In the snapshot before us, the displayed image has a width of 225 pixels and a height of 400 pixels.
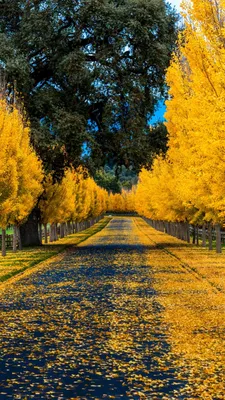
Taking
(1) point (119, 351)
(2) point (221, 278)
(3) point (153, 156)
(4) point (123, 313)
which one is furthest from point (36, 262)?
(1) point (119, 351)

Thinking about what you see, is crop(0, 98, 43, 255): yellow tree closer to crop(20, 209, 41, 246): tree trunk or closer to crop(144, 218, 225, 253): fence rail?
crop(20, 209, 41, 246): tree trunk

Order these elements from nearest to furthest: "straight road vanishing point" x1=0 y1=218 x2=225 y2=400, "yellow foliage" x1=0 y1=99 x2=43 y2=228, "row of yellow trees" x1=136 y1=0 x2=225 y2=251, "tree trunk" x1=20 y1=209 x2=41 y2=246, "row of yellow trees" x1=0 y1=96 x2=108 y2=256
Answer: "straight road vanishing point" x1=0 y1=218 x2=225 y2=400 → "row of yellow trees" x1=136 y1=0 x2=225 y2=251 → "yellow foliage" x1=0 y1=99 x2=43 y2=228 → "row of yellow trees" x1=0 y1=96 x2=108 y2=256 → "tree trunk" x1=20 y1=209 x2=41 y2=246

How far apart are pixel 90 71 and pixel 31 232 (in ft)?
42.1

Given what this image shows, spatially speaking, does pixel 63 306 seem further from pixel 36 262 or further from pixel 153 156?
pixel 153 156

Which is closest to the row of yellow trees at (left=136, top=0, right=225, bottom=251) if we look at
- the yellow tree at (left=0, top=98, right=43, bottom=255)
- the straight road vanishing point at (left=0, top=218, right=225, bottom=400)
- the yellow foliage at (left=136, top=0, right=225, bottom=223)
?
the yellow foliage at (left=136, top=0, right=225, bottom=223)

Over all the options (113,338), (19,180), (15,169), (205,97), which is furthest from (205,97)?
(19,180)

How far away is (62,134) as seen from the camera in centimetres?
4353

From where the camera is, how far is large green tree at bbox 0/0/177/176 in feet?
144

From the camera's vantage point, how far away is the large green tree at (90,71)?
144ft

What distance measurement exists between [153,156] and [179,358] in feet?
115

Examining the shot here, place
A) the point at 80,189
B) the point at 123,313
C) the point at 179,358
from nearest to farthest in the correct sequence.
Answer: the point at 179,358, the point at 123,313, the point at 80,189

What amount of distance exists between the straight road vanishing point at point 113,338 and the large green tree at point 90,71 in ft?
67.9

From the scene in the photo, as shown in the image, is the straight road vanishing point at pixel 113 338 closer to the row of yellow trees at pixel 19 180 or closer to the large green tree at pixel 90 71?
the row of yellow trees at pixel 19 180

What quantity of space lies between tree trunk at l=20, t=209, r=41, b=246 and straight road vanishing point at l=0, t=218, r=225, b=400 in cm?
2642
